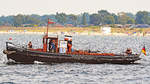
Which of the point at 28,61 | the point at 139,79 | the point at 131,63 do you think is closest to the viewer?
the point at 139,79

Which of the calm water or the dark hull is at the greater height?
the dark hull

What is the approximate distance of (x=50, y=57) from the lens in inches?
2115

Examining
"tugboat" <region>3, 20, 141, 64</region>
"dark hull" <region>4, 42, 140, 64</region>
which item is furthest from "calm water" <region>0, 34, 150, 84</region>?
"tugboat" <region>3, 20, 141, 64</region>

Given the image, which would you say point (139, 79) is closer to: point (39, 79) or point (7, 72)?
point (39, 79)

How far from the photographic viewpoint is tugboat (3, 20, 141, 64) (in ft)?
175

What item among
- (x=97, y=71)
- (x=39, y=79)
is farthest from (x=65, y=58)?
(x=39, y=79)

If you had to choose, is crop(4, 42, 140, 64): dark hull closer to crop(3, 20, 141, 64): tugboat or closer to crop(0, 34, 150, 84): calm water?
crop(3, 20, 141, 64): tugboat

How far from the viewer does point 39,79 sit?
42938 millimetres

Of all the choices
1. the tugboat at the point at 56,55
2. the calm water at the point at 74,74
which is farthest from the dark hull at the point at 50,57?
the calm water at the point at 74,74

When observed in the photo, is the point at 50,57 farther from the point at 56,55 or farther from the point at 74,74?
the point at 74,74

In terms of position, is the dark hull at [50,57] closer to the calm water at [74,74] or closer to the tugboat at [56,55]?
the tugboat at [56,55]

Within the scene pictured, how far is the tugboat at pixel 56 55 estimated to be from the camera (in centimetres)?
5328

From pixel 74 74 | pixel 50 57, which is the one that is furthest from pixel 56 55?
pixel 74 74

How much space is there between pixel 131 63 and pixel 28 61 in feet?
43.8
